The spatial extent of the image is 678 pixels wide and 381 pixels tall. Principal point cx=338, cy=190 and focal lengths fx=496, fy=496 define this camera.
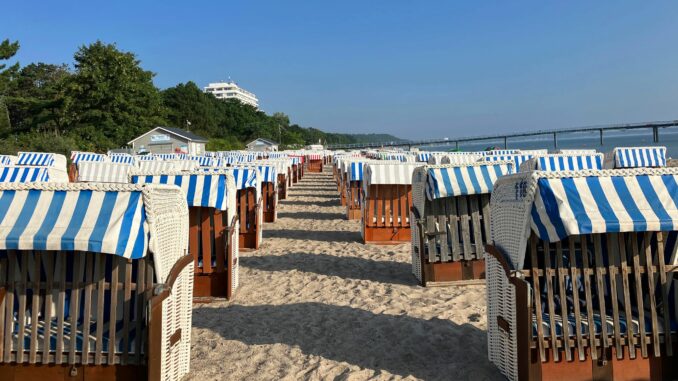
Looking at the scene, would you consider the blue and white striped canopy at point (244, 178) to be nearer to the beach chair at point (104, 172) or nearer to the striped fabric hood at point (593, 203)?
the beach chair at point (104, 172)

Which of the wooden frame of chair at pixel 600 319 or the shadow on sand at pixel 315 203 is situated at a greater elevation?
the shadow on sand at pixel 315 203

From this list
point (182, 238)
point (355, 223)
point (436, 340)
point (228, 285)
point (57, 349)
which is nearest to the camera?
point (57, 349)

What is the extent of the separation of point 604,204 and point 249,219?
6.36 m

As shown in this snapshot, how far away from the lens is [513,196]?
346 cm

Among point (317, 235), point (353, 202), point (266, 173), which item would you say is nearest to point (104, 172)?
point (266, 173)

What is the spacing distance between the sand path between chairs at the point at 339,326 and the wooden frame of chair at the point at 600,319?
1.74 ft

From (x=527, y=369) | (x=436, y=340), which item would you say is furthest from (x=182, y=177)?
(x=527, y=369)

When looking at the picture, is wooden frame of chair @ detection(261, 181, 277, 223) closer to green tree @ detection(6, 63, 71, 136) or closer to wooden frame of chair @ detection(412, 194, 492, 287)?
wooden frame of chair @ detection(412, 194, 492, 287)

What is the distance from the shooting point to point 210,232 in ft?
18.8

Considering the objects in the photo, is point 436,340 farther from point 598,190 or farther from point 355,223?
point 355,223

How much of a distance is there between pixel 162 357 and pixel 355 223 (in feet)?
28.3

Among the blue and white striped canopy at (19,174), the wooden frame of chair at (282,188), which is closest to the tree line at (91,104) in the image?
the wooden frame of chair at (282,188)

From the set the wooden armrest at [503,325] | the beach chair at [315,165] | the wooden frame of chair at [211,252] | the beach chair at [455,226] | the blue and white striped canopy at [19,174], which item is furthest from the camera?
the beach chair at [315,165]

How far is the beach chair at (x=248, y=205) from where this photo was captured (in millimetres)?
7868
